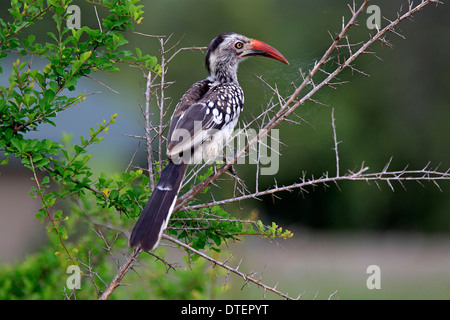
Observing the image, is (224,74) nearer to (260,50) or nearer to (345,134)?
(260,50)

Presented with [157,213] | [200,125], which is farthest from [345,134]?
[157,213]

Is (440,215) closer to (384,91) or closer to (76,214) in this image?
(384,91)

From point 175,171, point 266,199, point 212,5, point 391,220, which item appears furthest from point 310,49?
point 175,171

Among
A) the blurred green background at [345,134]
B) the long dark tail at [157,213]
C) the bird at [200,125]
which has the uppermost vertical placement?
the blurred green background at [345,134]

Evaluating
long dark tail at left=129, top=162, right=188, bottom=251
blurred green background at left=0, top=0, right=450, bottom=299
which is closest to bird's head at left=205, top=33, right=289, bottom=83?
long dark tail at left=129, top=162, right=188, bottom=251

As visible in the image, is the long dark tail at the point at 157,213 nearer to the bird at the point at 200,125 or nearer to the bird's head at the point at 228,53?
the bird at the point at 200,125

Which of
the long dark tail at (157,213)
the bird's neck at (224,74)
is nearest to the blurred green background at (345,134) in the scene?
the bird's neck at (224,74)

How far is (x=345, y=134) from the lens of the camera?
396 inches

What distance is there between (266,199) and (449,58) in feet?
14.1

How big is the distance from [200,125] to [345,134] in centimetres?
753

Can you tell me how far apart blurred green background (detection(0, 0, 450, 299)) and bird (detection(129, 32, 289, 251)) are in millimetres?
4936

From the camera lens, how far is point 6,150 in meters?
2.16

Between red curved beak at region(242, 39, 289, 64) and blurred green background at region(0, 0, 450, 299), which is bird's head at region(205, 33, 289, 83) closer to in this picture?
red curved beak at region(242, 39, 289, 64)

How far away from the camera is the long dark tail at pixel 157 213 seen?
6.63ft
